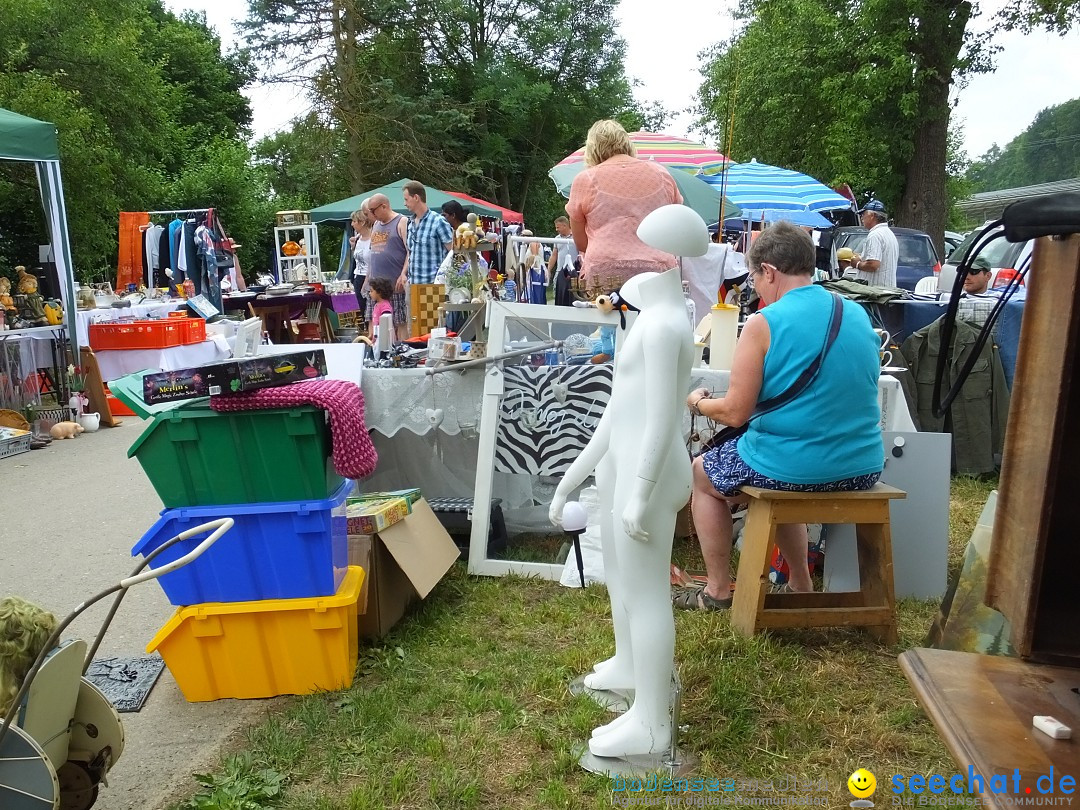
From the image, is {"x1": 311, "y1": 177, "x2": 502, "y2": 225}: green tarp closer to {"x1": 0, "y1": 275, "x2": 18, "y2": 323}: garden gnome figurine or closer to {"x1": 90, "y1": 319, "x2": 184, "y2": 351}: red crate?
{"x1": 90, "y1": 319, "x2": 184, "y2": 351}: red crate

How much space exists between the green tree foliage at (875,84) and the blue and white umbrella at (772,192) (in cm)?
317

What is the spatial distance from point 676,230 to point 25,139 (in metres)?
6.98

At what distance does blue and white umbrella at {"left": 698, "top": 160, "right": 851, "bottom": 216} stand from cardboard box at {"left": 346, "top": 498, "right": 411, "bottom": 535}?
7.40 metres

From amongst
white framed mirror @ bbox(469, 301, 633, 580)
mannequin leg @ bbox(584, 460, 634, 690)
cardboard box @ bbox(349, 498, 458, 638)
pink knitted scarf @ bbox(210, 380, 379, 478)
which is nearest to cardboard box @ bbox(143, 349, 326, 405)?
pink knitted scarf @ bbox(210, 380, 379, 478)

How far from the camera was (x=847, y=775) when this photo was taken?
2.62 meters

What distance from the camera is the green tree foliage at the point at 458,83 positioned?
25.3 m

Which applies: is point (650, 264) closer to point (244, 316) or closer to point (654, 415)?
point (654, 415)

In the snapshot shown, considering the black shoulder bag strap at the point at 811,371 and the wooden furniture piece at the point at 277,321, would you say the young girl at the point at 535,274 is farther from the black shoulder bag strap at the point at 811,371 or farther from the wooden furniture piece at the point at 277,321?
the black shoulder bag strap at the point at 811,371

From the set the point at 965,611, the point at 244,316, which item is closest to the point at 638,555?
the point at 965,611

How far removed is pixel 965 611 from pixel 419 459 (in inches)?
116

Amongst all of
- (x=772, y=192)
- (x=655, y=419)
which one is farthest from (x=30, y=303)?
(x=772, y=192)

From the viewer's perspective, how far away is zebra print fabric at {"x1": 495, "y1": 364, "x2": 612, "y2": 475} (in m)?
4.35

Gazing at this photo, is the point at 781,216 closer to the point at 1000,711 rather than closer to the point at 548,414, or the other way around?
the point at 548,414

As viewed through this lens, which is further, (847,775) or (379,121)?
(379,121)
